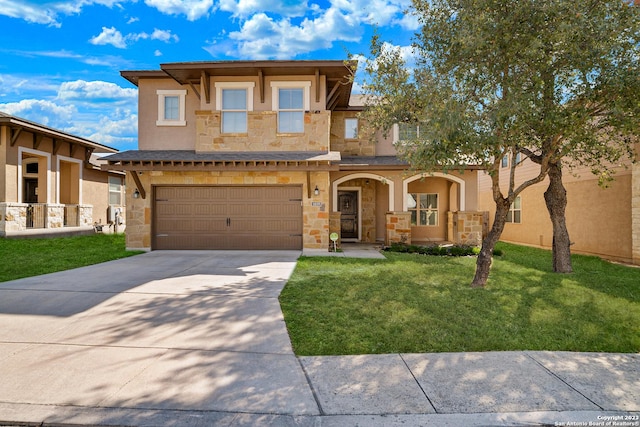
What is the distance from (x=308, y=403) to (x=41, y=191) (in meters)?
19.7

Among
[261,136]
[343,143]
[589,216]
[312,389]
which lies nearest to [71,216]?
[261,136]

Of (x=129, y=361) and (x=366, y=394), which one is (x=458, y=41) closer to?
(x=366, y=394)

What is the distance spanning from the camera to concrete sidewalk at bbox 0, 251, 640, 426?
2.89 metres

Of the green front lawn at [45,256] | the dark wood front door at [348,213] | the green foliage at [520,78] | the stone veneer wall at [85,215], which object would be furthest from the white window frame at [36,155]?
the green foliage at [520,78]

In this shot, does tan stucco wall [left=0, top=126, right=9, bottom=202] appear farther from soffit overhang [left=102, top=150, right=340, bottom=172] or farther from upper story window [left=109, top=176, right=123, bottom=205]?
upper story window [left=109, top=176, right=123, bottom=205]

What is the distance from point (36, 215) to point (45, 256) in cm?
777

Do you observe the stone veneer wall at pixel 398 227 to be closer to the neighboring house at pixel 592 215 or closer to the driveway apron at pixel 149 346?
the neighboring house at pixel 592 215

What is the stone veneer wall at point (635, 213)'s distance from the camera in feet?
35.3

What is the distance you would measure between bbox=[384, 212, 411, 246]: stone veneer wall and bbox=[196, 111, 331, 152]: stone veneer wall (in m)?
4.11

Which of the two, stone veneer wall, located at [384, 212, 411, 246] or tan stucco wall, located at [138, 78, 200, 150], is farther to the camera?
stone veneer wall, located at [384, 212, 411, 246]

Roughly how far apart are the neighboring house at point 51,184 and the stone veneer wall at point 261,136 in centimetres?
857

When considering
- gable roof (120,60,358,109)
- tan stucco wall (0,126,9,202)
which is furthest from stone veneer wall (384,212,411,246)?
tan stucco wall (0,126,9,202)

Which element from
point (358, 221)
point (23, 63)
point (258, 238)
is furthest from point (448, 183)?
point (23, 63)

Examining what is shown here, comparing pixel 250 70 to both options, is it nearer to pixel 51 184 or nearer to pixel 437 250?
pixel 437 250
